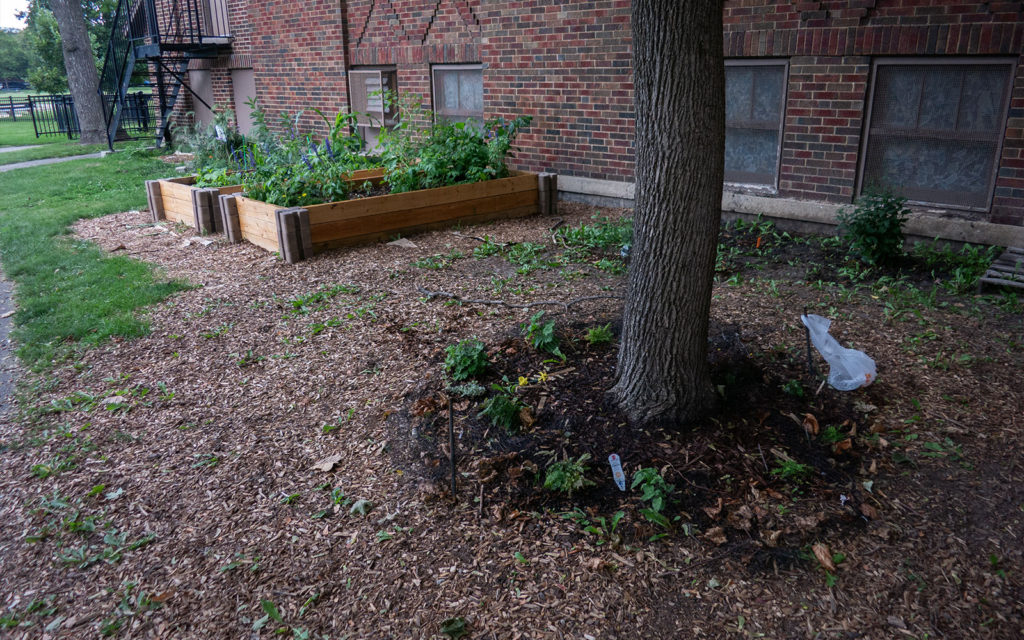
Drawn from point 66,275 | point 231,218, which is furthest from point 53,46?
point 66,275

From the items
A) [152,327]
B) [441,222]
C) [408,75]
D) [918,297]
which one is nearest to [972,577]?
[918,297]

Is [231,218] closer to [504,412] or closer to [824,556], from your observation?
[504,412]

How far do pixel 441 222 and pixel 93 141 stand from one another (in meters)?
15.6

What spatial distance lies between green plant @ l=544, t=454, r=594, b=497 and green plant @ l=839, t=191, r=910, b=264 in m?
4.00

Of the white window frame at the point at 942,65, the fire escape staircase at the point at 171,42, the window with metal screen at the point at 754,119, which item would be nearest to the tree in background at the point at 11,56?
the fire escape staircase at the point at 171,42

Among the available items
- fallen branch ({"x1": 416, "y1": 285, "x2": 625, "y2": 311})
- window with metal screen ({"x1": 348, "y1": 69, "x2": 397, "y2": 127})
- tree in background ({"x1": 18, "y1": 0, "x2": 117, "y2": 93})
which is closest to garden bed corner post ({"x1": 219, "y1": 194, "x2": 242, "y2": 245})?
fallen branch ({"x1": 416, "y1": 285, "x2": 625, "y2": 311})

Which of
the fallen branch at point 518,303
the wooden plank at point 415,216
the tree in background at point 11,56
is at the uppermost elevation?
the tree in background at point 11,56

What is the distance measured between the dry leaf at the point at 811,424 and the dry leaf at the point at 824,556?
0.82 meters

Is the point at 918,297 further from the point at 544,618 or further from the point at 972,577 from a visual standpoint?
the point at 544,618

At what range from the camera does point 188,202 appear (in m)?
8.73

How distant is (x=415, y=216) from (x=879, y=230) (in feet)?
14.7

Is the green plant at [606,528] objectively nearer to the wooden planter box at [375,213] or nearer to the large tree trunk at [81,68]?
the wooden planter box at [375,213]

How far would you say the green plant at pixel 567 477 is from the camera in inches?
129

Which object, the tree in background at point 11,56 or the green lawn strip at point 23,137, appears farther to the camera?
the tree in background at point 11,56
